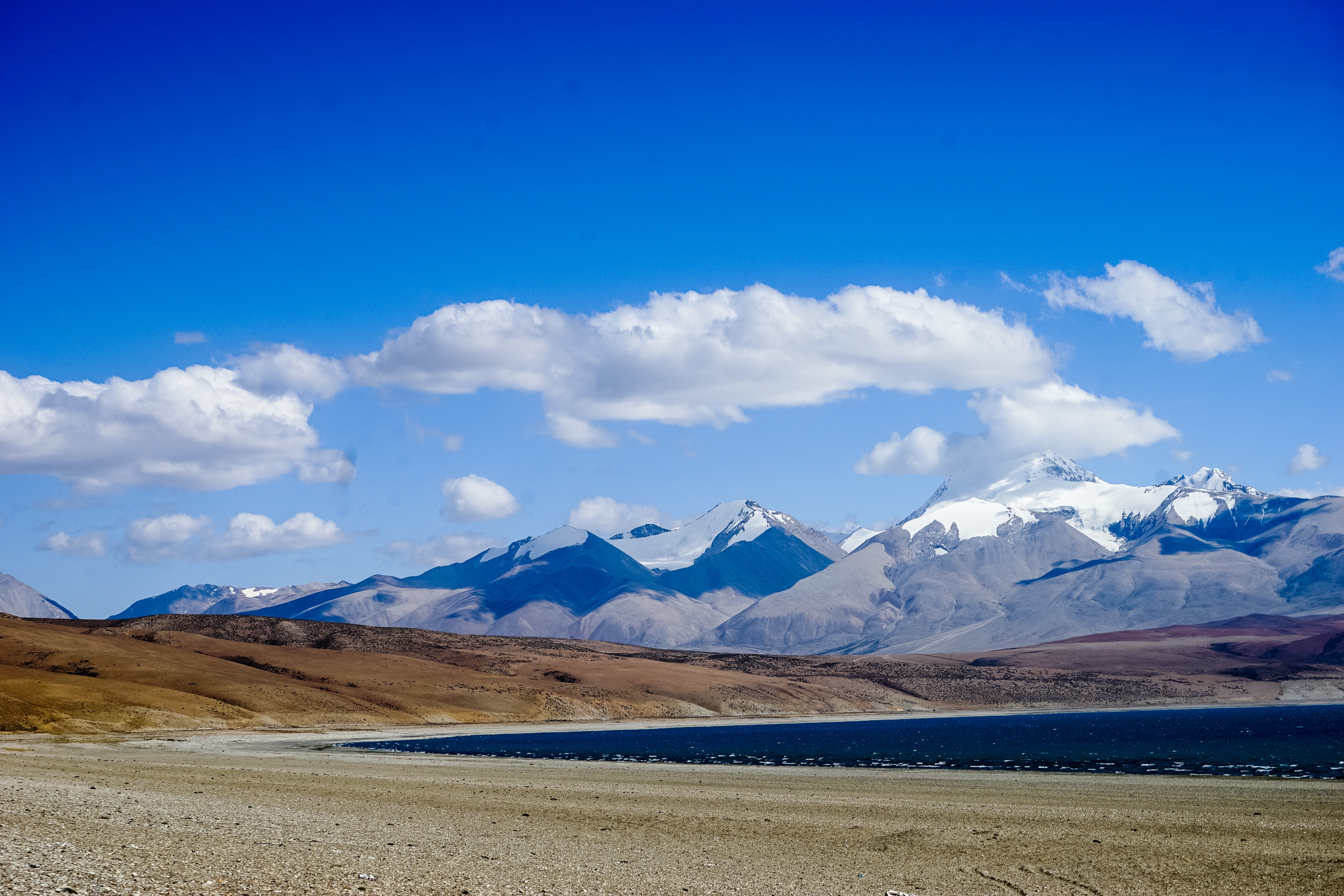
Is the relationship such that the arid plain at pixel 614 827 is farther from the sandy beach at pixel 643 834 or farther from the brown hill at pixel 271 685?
the brown hill at pixel 271 685

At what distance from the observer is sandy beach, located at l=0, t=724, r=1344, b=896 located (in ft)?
75.4

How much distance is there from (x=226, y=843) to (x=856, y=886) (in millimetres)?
15163

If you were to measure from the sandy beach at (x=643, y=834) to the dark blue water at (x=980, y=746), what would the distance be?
16.2 metres

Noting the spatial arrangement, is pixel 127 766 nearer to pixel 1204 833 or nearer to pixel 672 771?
pixel 672 771

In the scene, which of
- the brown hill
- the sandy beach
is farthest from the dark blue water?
the brown hill

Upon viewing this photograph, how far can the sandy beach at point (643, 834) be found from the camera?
75.4 ft

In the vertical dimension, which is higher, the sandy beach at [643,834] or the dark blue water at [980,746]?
the sandy beach at [643,834]

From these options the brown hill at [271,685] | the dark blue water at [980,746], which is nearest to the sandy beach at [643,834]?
the dark blue water at [980,746]

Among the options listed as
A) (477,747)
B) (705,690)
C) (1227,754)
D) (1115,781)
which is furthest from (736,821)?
(705,690)

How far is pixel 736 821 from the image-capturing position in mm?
35656

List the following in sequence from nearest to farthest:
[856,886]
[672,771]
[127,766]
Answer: [856,886] < [127,766] < [672,771]

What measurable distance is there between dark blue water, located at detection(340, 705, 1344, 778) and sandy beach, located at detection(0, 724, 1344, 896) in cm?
1620

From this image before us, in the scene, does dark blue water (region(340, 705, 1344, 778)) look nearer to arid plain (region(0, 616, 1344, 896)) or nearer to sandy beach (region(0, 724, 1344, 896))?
arid plain (region(0, 616, 1344, 896))

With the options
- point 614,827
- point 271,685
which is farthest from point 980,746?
point 271,685
